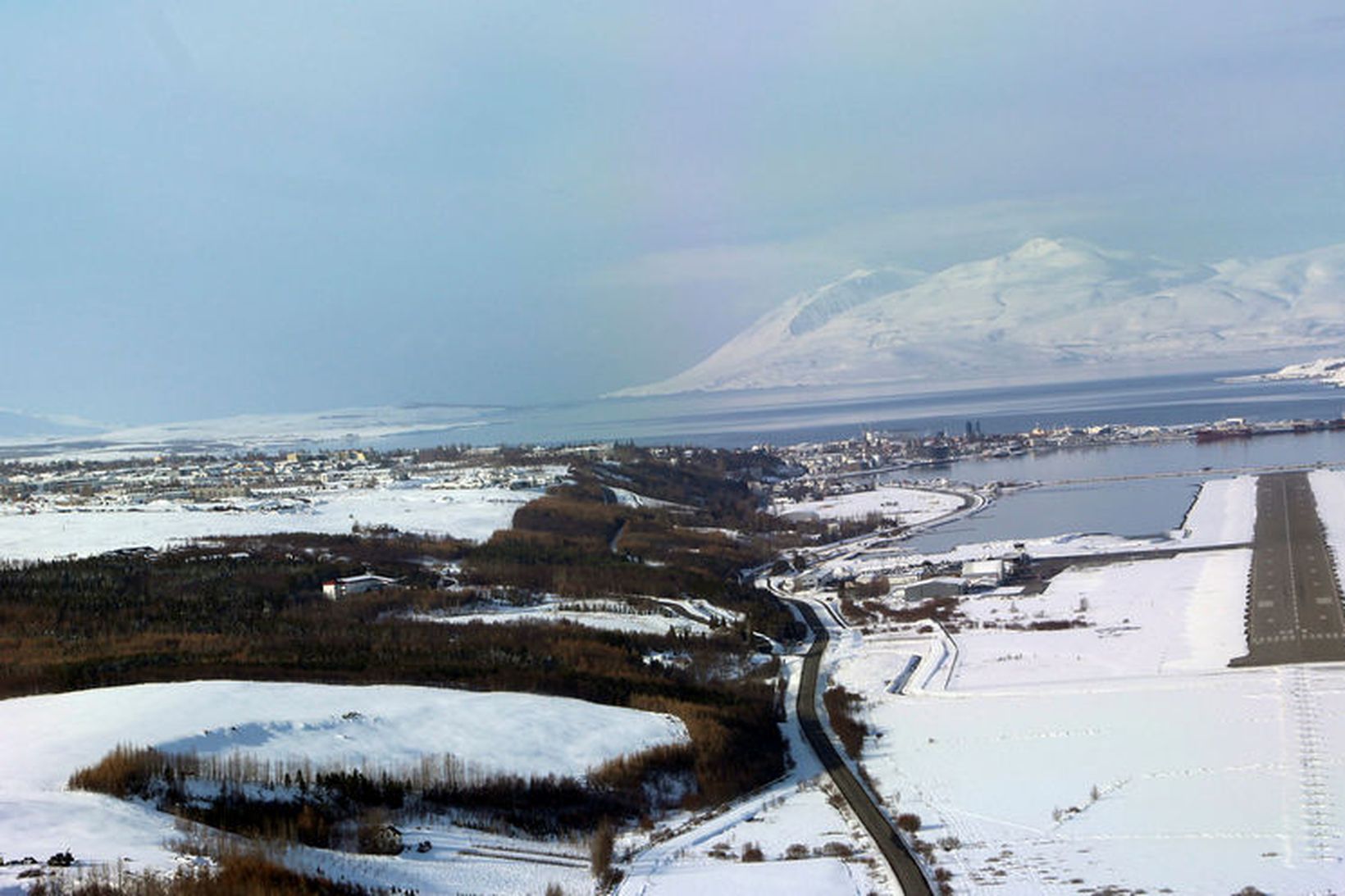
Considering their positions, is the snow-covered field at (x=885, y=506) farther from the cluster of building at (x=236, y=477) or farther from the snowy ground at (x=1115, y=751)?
the snowy ground at (x=1115, y=751)

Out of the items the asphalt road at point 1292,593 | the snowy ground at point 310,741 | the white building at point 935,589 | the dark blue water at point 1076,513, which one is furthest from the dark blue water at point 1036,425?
the snowy ground at point 310,741

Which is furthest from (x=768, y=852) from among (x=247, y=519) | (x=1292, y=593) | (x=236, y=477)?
(x=236, y=477)

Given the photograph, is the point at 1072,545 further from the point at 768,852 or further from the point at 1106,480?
the point at 768,852

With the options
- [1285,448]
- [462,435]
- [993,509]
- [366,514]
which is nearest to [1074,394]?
[462,435]

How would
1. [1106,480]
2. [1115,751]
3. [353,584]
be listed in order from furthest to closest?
1. [1106,480]
2. [353,584]
3. [1115,751]

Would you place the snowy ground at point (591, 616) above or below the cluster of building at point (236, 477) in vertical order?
below

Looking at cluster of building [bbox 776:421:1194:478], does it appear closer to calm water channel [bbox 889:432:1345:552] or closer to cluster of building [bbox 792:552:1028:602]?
calm water channel [bbox 889:432:1345:552]
